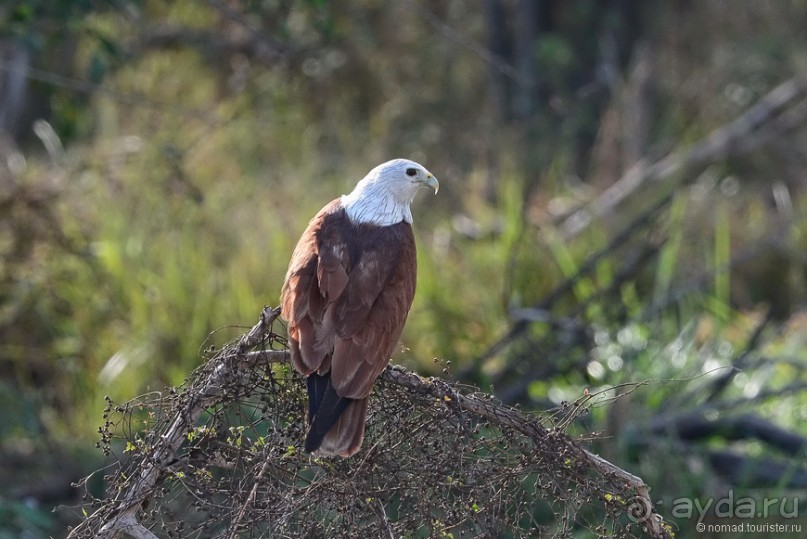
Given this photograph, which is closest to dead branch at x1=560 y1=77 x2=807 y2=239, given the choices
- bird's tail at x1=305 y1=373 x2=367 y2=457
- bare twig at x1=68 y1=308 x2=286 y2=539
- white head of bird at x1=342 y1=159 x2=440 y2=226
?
white head of bird at x1=342 y1=159 x2=440 y2=226

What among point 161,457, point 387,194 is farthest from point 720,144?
point 161,457

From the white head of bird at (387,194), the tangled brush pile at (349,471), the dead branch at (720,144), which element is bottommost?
the dead branch at (720,144)

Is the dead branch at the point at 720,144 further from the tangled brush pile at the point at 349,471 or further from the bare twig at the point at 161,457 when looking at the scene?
the bare twig at the point at 161,457

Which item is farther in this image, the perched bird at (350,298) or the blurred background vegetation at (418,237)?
the blurred background vegetation at (418,237)

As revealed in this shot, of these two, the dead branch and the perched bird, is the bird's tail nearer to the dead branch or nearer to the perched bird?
the perched bird

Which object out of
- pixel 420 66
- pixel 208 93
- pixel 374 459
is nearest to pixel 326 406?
pixel 374 459

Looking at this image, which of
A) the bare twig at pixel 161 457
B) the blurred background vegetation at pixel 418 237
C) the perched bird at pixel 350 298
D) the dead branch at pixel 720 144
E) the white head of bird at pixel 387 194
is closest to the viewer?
the bare twig at pixel 161 457

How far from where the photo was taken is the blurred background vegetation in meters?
5.84

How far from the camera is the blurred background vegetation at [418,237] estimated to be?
5840 millimetres

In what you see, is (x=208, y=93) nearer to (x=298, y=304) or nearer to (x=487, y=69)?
(x=487, y=69)

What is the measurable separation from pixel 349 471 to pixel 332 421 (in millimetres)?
127

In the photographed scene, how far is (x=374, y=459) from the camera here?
9.23 ft

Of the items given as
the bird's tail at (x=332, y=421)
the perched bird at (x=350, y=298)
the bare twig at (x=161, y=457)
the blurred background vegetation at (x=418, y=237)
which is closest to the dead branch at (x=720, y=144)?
the blurred background vegetation at (x=418, y=237)

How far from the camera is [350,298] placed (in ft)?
11.1
